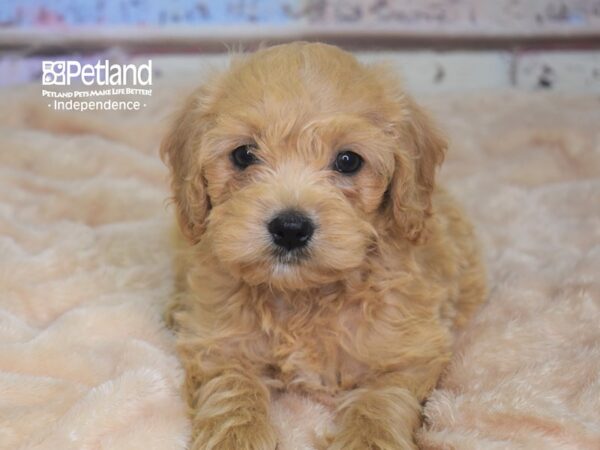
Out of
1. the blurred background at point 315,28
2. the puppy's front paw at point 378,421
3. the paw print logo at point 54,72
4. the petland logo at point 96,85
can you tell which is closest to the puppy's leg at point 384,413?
the puppy's front paw at point 378,421

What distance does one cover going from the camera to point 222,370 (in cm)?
254

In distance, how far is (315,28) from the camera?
5070 mm

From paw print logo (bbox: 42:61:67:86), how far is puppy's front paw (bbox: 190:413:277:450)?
3178mm

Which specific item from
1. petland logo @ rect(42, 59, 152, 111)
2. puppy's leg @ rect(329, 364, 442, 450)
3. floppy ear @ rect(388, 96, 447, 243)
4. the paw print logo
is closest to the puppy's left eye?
floppy ear @ rect(388, 96, 447, 243)

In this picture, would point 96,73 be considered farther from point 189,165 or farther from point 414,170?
point 414,170

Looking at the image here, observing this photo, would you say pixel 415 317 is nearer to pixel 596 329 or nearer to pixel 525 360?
pixel 525 360

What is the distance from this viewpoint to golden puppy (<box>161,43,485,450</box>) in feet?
7.53

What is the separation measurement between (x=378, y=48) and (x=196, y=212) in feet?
9.27

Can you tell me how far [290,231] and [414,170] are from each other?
0.55 meters

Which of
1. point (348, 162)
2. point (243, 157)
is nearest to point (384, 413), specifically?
point (348, 162)

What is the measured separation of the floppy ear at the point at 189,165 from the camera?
2.59 m

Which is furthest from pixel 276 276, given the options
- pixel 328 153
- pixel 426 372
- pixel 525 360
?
pixel 525 360

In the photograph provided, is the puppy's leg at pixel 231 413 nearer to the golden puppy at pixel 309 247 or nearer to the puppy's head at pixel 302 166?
the golden puppy at pixel 309 247

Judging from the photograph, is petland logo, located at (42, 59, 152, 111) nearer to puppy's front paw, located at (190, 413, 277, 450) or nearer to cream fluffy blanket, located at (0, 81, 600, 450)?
cream fluffy blanket, located at (0, 81, 600, 450)
